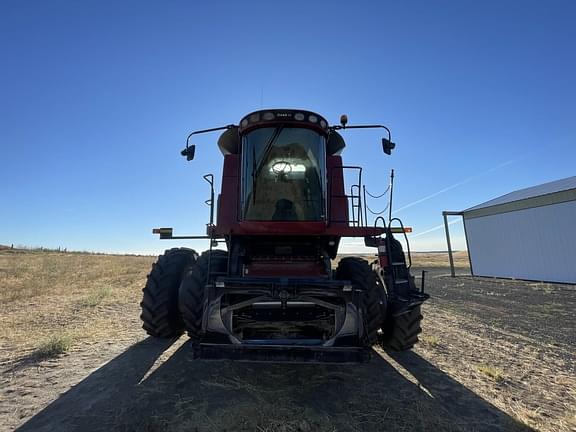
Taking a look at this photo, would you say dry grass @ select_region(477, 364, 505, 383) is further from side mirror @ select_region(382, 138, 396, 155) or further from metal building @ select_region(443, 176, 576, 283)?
metal building @ select_region(443, 176, 576, 283)

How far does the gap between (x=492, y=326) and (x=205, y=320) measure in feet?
22.0

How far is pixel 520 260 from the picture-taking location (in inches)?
724

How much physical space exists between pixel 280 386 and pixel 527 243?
19.0m

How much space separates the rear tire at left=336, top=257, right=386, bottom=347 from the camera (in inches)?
158

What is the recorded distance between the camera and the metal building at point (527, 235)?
52.7 feet

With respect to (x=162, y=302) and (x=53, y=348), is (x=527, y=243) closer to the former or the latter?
(x=162, y=302)

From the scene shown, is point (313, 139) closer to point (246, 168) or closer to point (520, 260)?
point (246, 168)

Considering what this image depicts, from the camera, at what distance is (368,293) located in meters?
4.11

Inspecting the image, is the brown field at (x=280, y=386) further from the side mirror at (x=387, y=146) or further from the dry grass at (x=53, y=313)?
the side mirror at (x=387, y=146)

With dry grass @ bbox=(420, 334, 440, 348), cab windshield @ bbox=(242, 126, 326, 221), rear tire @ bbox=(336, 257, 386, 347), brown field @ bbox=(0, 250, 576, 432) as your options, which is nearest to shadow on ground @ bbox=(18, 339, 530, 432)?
brown field @ bbox=(0, 250, 576, 432)

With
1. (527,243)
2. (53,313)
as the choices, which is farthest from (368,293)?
(527,243)

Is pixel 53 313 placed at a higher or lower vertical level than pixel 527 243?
lower

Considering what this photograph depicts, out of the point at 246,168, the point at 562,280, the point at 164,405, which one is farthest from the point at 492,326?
the point at 562,280

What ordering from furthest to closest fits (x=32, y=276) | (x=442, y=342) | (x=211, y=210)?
(x=32, y=276)
(x=442, y=342)
(x=211, y=210)
